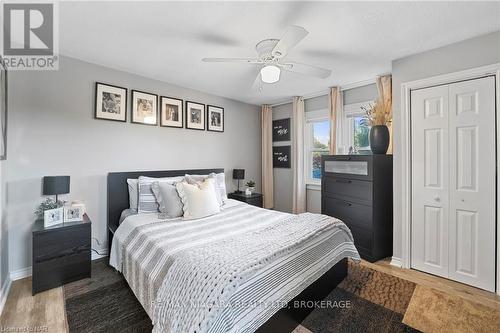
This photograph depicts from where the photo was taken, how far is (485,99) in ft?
7.18

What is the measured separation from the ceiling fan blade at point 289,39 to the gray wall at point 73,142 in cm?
219

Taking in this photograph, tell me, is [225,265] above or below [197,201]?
below

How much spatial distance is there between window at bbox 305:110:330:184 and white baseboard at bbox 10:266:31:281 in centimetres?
421

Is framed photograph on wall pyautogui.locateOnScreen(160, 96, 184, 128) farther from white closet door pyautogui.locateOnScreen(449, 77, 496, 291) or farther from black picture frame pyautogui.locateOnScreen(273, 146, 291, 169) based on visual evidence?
white closet door pyautogui.locateOnScreen(449, 77, 496, 291)

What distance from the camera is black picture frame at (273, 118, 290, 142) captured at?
467cm

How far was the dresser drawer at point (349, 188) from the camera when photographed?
2.88m

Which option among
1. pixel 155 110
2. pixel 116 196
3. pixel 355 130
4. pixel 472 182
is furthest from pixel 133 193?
pixel 472 182

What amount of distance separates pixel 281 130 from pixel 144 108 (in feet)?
8.88

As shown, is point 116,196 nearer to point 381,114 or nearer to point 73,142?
point 73,142

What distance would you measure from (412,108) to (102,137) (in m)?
3.90

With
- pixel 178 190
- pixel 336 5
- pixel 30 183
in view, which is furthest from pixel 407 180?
pixel 30 183

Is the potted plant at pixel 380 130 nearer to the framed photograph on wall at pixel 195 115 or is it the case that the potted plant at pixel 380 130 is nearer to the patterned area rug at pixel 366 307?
the patterned area rug at pixel 366 307

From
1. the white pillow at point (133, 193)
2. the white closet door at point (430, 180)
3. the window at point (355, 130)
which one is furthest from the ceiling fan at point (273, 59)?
the white pillow at point (133, 193)

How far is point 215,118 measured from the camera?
13.5 ft
